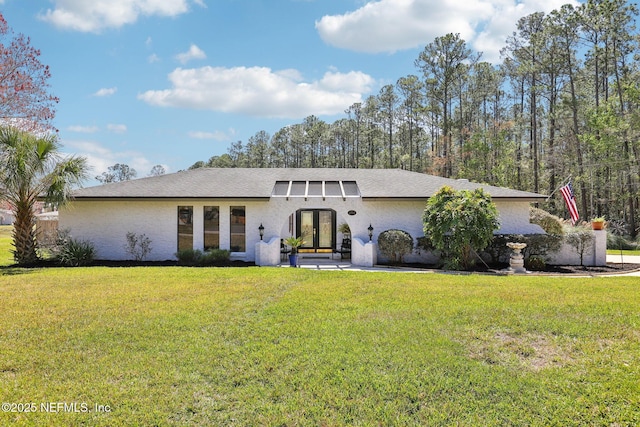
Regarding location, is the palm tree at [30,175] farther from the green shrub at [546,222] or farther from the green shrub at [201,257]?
the green shrub at [546,222]

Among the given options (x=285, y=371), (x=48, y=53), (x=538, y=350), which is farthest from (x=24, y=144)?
(x=538, y=350)

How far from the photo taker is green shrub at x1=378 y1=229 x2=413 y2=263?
16.6 metres

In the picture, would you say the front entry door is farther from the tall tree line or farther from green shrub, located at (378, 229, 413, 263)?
the tall tree line

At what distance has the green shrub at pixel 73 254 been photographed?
51.9 feet

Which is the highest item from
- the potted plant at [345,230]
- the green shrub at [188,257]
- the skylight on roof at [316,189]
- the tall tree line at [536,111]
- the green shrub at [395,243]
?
the tall tree line at [536,111]

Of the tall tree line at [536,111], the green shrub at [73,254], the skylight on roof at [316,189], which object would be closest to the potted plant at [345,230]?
the skylight on roof at [316,189]

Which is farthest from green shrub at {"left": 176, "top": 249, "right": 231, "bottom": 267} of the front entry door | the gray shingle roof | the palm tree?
the palm tree

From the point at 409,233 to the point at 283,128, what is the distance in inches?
2154

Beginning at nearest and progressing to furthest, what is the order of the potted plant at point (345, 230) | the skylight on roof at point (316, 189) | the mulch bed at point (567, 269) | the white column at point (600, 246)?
the mulch bed at point (567, 269) < the white column at point (600, 246) < the skylight on roof at point (316, 189) < the potted plant at point (345, 230)

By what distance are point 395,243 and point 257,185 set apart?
7662 millimetres

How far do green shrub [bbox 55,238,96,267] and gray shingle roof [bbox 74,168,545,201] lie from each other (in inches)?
89.7

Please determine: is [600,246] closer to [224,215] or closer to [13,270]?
[224,215]

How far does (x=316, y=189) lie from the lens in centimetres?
1931

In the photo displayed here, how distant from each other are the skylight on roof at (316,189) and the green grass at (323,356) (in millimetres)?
8509
